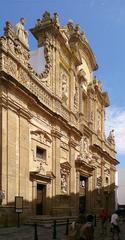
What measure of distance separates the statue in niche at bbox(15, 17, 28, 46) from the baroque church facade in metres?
0.06

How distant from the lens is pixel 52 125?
28000 mm

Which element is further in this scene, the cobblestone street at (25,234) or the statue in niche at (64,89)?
the statue in niche at (64,89)

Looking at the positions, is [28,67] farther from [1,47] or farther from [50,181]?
[50,181]

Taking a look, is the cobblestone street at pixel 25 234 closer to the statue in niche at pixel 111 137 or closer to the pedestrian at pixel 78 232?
the pedestrian at pixel 78 232

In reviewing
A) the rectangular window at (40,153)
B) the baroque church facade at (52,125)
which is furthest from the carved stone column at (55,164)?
the rectangular window at (40,153)

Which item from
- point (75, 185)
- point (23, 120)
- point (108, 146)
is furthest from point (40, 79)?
point (108, 146)

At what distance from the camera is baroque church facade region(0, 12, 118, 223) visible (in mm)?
21953

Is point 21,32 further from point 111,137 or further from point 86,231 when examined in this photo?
point 111,137

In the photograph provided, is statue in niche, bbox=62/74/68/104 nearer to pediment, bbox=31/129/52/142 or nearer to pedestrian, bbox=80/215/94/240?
pediment, bbox=31/129/52/142

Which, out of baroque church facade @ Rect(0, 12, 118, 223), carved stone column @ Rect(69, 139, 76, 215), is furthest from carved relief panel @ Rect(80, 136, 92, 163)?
carved stone column @ Rect(69, 139, 76, 215)

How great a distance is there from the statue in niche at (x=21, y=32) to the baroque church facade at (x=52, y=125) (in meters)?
0.06

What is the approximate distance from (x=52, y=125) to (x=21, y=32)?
266 inches

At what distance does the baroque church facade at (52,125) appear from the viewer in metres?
22.0

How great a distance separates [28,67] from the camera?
24781 mm
